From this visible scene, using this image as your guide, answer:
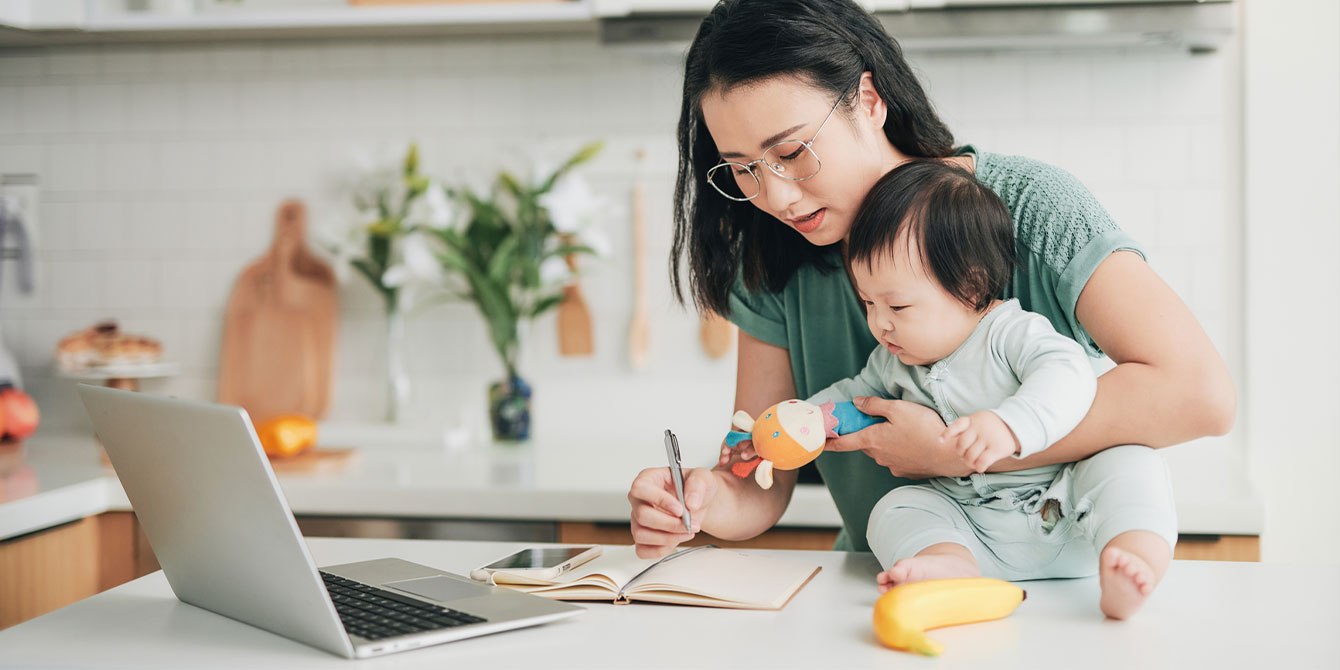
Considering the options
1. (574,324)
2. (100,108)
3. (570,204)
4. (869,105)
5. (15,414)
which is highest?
(100,108)

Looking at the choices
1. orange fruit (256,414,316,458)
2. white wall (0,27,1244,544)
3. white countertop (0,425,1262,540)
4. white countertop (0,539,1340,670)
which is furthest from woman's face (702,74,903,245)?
orange fruit (256,414,316,458)

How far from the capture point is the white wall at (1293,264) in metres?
2.22

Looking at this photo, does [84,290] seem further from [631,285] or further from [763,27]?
[763,27]

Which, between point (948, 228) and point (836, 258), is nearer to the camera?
point (948, 228)

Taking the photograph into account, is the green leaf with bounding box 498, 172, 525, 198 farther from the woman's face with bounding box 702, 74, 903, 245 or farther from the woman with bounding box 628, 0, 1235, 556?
the woman's face with bounding box 702, 74, 903, 245

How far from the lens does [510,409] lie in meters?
2.40

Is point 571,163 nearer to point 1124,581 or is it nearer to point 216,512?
point 216,512

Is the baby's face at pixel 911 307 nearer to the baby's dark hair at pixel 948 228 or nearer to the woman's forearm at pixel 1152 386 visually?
the baby's dark hair at pixel 948 228

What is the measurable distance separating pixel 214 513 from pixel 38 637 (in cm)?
21

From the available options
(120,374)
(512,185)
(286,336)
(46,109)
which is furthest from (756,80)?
(46,109)

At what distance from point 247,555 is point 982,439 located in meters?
0.64

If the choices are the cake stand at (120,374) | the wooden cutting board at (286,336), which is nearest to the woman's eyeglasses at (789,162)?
the wooden cutting board at (286,336)

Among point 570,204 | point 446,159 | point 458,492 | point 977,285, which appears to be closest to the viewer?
point 977,285

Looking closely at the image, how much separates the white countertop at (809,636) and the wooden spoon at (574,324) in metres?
1.47
